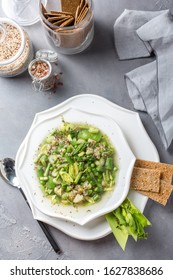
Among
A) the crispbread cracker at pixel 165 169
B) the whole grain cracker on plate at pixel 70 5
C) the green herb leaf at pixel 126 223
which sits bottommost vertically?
the green herb leaf at pixel 126 223

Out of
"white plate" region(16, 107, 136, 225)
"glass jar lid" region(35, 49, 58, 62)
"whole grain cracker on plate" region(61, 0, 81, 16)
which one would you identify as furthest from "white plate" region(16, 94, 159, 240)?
"whole grain cracker on plate" region(61, 0, 81, 16)

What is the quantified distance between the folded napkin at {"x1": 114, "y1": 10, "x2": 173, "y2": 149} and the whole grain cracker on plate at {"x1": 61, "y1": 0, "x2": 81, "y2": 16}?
0.18m

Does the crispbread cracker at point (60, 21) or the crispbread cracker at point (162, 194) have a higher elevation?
the crispbread cracker at point (60, 21)

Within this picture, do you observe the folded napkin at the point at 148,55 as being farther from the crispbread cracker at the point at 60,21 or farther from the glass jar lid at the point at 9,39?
the glass jar lid at the point at 9,39

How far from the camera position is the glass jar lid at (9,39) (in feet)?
5.97

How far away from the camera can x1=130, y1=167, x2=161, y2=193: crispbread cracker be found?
173cm

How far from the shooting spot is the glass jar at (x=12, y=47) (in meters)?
1.81

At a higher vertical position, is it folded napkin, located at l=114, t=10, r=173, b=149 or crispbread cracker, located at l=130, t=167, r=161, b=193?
folded napkin, located at l=114, t=10, r=173, b=149

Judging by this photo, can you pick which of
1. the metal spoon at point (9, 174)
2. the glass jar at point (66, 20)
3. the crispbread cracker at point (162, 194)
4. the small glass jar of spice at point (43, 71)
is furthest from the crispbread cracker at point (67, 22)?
the crispbread cracker at point (162, 194)

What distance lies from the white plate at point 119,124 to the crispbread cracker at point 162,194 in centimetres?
2

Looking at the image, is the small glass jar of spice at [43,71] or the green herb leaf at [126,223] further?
the small glass jar of spice at [43,71]

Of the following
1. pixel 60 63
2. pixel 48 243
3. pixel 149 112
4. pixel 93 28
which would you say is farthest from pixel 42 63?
pixel 48 243

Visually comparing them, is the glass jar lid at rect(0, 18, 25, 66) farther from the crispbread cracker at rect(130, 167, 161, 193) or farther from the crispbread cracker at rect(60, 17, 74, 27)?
the crispbread cracker at rect(130, 167, 161, 193)
